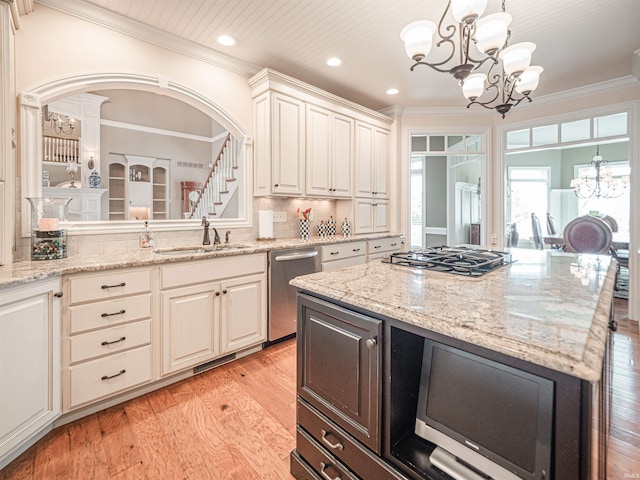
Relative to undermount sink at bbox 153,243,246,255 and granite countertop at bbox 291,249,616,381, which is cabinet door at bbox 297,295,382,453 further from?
undermount sink at bbox 153,243,246,255

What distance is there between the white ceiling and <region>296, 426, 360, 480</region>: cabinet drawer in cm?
286

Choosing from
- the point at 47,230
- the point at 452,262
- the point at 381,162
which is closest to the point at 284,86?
the point at 381,162

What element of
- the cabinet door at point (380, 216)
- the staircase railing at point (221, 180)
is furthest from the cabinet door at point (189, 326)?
the staircase railing at point (221, 180)

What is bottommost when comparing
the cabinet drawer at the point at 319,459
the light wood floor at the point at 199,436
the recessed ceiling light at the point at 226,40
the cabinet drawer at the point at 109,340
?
the light wood floor at the point at 199,436

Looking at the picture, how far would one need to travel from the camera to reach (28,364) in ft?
5.20

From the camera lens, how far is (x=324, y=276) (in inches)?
58.9

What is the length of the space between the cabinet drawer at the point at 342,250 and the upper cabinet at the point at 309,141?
652 millimetres

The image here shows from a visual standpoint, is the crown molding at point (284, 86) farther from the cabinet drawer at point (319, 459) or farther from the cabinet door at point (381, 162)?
the cabinet drawer at point (319, 459)

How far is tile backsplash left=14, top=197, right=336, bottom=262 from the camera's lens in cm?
236

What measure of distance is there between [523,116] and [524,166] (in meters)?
3.91

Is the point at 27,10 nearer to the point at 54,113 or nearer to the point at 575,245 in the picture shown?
the point at 54,113

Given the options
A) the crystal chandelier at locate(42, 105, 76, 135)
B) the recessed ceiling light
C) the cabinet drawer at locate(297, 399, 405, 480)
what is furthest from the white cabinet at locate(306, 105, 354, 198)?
the crystal chandelier at locate(42, 105, 76, 135)

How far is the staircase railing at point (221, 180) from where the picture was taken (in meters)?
4.86

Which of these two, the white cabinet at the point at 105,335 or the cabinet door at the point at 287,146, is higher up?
the cabinet door at the point at 287,146
